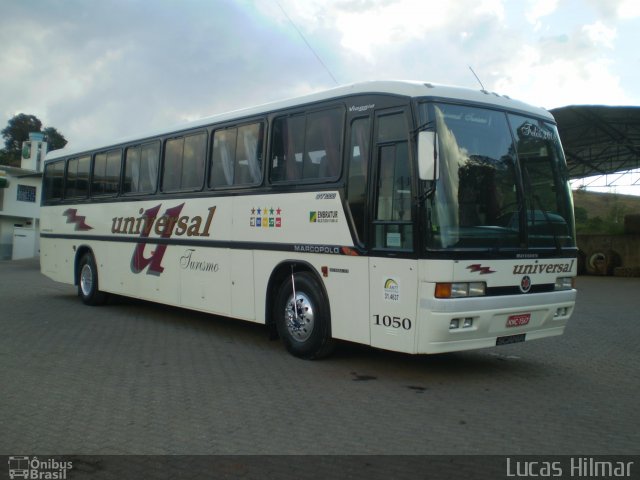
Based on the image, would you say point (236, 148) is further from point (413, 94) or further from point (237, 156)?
point (413, 94)

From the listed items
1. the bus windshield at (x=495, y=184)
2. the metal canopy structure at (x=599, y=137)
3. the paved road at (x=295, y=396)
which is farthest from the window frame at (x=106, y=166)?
the metal canopy structure at (x=599, y=137)

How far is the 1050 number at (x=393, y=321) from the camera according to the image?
6.89 meters

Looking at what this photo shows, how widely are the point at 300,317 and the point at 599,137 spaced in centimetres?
2067

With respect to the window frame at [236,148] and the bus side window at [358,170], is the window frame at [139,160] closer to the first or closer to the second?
the window frame at [236,148]

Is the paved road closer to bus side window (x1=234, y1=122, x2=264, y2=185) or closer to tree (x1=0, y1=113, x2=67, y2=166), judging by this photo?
bus side window (x1=234, y1=122, x2=264, y2=185)

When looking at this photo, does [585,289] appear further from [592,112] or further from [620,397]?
[620,397]

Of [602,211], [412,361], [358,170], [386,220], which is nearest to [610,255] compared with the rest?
[602,211]

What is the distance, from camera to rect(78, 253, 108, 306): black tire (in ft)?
45.4

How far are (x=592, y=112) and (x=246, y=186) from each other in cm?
1634

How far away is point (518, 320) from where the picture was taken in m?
7.30

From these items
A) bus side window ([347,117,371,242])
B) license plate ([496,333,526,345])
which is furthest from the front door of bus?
license plate ([496,333,526,345])

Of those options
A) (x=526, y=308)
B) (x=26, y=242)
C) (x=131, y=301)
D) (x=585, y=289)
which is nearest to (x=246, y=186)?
(x=526, y=308)

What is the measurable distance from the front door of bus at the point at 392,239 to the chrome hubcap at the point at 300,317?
1.17m

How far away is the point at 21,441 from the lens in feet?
16.9
